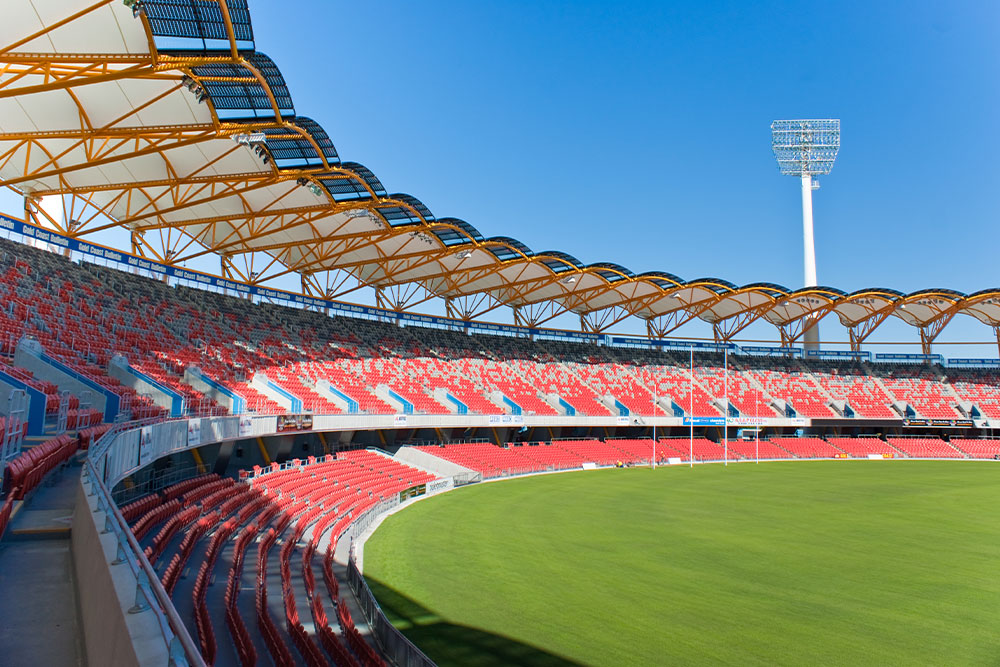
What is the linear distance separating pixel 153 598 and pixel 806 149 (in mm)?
102568

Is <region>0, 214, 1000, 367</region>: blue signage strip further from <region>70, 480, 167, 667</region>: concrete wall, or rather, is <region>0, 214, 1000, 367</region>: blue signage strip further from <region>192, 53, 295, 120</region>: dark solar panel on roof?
<region>70, 480, 167, 667</region>: concrete wall

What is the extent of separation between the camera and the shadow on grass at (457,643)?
476 inches

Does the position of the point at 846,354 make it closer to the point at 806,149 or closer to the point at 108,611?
the point at 806,149

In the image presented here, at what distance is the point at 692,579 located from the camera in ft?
57.9

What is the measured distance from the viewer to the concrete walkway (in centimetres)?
540

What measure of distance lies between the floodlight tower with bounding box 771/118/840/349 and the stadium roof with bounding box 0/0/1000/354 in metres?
28.2

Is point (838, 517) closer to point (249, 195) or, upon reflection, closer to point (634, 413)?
point (634, 413)

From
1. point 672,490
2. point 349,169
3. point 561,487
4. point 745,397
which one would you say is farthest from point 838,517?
point 745,397

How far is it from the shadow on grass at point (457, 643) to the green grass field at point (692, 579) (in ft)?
0.15

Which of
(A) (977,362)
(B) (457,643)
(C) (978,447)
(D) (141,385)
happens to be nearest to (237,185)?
(D) (141,385)

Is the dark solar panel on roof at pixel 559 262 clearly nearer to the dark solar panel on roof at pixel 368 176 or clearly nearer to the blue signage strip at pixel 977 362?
the dark solar panel on roof at pixel 368 176

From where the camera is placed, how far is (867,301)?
64.1 m

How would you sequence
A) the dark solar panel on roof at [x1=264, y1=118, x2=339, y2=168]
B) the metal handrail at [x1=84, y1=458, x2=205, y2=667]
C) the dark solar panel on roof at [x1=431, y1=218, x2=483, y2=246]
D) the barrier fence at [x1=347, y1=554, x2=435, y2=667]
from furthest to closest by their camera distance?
the dark solar panel on roof at [x1=431, y1=218, x2=483, y2=246], the dark solar panel on roof at [x1=264, y1=118, x2=339, y2=168], the barrier fence at [x1=347, y1=554, x2=435, y2=667], the metal handrail at [x1=84, y1=458, x2=205, y2=667]

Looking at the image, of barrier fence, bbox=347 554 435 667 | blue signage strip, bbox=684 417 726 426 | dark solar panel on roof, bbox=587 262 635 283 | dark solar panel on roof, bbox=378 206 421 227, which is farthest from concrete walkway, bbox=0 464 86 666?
blue signage strip, bbox=684 417 726 426
